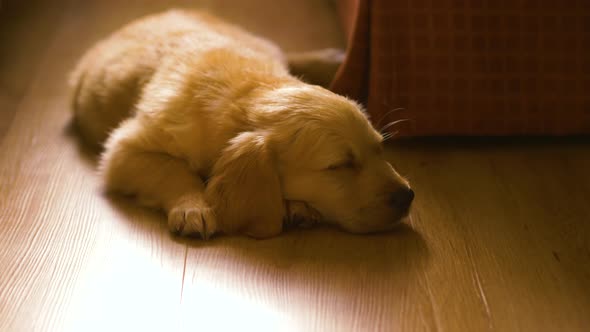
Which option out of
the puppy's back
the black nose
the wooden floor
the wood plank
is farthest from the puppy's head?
the puppy's back

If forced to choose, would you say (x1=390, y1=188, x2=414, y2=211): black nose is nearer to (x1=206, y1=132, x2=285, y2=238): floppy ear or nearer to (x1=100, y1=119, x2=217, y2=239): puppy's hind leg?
(x1=206, y1=132, x2=285, y2=238): floppy ear

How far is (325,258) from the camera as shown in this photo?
2090mm

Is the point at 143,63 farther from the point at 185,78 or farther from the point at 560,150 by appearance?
the point at 560,150

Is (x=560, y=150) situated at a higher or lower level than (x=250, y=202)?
lower

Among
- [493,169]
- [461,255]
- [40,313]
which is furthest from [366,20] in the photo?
[40,313]

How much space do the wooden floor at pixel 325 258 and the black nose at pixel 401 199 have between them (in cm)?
13

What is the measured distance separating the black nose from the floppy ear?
0.35m

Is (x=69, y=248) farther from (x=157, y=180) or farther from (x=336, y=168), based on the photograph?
(x=336, y=168)

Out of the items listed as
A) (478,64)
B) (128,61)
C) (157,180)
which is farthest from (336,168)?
(128,61)

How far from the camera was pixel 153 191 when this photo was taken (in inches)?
92.5

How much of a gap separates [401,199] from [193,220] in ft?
2.19

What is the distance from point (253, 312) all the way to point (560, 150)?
5.46ft

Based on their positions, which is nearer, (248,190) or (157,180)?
(248,190)

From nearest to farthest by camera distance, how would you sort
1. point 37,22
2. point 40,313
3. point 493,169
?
point 40,313
point 493,169
point 37,22
